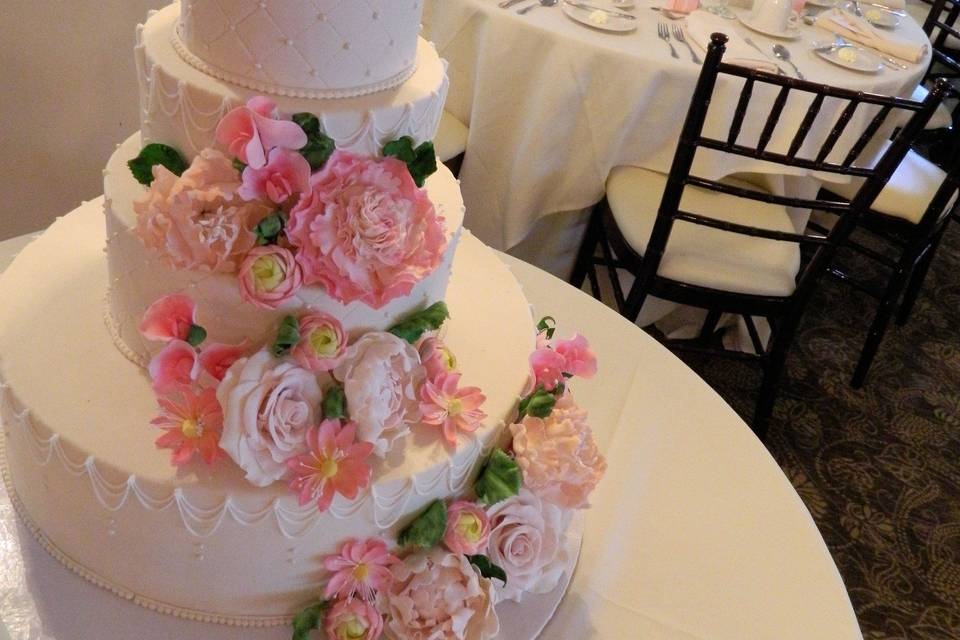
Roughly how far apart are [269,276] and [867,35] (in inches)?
104

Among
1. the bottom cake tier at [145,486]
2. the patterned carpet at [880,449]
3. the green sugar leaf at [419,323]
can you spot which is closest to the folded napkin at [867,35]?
the patterned carpet at [880,449]

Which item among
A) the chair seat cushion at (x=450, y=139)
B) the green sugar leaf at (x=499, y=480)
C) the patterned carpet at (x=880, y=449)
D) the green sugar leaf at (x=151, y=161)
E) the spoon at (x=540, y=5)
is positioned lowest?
the patterned carpet at (x=880, y=449)

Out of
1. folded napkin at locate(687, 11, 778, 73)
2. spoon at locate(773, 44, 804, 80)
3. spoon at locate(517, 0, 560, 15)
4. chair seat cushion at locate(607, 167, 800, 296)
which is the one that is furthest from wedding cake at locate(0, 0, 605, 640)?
spoon at locate(773, 44, 804, 80)

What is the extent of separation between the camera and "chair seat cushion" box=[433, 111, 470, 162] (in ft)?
8.87

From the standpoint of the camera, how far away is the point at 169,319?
96cm

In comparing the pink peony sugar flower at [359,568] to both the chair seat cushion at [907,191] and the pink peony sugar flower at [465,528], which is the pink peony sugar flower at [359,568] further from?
the chair seat cushion at [907,191]

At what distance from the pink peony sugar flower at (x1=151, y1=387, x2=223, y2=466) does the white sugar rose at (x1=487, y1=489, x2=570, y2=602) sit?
389 millimetres

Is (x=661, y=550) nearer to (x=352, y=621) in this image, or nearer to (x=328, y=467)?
(x=352, y=621)

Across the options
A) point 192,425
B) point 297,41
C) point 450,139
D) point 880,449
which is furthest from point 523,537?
point 880,449

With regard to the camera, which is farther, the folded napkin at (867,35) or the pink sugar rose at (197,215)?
the folded napkin at (867,35)

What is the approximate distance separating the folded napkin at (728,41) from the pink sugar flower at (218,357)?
1939mm

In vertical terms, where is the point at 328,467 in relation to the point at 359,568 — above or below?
above

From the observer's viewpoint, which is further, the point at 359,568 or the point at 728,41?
the point at 728,41

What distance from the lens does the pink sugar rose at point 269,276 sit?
91 cm
